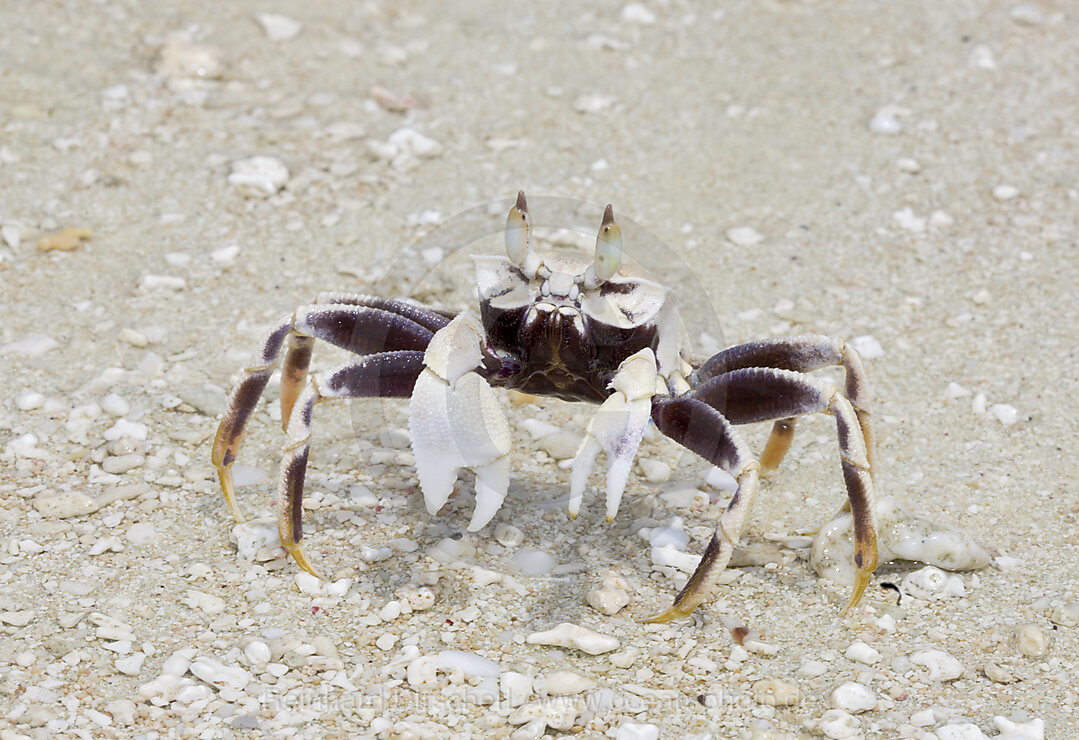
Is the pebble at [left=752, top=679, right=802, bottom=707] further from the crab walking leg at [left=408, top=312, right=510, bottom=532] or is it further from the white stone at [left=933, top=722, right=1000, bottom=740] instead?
the crab walking leg at [left=408, top=312, right=510, bottom=532]

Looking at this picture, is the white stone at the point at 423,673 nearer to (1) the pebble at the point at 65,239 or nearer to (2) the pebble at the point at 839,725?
(2) the pebble at the point at 839,725

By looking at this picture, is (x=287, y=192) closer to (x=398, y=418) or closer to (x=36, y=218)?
(x=36, y=218)

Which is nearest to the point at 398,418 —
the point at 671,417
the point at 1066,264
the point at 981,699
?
the point at 671,417

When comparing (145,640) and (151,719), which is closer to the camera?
(151,719)

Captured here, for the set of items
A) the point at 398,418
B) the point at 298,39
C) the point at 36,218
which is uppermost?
the point at 298,39

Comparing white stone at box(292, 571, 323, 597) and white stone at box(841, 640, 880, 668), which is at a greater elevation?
white stone at box(841, 640, 880, 668)

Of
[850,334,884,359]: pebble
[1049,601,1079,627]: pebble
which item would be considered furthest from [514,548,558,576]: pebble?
[850,334,884,359]: pebble

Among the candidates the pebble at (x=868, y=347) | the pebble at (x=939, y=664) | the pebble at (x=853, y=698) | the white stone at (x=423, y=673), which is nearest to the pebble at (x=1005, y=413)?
the pebble at (x=868, y=347)
